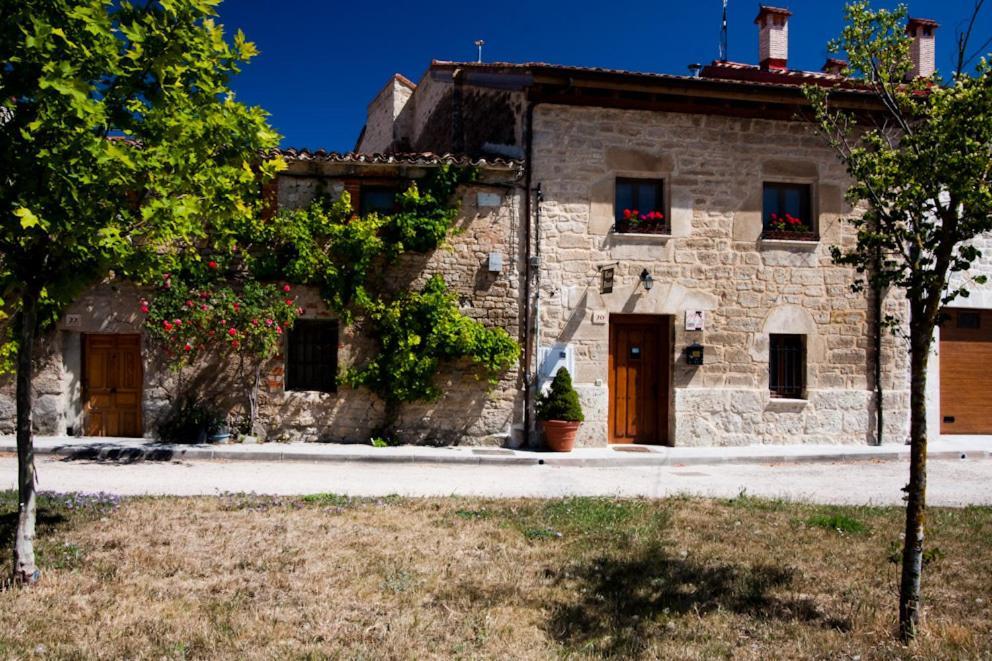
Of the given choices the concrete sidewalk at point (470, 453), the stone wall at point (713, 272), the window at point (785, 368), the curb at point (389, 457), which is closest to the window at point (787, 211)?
the stone wall at point (713, 272)

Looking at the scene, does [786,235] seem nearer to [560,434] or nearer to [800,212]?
[800,212]

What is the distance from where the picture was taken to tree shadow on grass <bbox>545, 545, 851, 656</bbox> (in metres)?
3.92

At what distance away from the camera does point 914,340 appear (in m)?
3.93

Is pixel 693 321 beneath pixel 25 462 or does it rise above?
above

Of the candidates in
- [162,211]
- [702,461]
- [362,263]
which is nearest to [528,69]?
[362,263]

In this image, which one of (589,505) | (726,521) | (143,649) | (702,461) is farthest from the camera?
(702,461)

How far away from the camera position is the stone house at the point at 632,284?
39.4 feet

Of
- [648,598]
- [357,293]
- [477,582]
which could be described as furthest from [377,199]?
[648,598]

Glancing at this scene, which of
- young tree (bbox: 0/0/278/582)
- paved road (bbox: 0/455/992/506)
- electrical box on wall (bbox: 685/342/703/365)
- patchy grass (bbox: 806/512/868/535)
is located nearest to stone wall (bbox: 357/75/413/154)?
electrical box on wall (bbox: 685/342/703/365)

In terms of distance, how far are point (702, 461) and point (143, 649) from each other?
9.19m

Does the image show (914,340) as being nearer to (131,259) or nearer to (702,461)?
(131,259)

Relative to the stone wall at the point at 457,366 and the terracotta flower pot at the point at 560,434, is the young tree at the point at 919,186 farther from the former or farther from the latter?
the stone wall at the point at 457,366

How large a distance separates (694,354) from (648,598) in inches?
333

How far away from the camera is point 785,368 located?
1308cm
